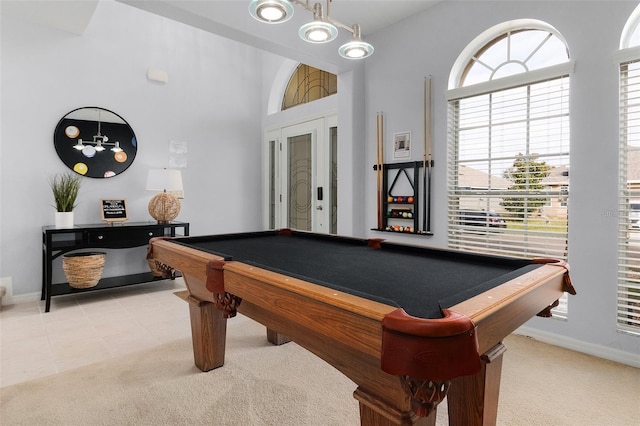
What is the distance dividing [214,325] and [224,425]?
0.65 meters

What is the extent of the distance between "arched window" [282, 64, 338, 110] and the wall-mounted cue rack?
146 cm

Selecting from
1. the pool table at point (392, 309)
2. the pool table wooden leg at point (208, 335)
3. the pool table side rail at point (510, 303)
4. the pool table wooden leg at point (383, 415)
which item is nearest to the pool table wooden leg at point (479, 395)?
the pool table at point (392, 309)

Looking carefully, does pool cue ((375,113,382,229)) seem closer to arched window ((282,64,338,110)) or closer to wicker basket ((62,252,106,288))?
arched window ((282,64,338,110))

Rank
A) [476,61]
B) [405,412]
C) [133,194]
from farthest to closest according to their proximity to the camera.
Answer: [133,194]
[476,61]
[405,412]

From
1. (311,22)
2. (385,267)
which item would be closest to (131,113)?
(311,22)

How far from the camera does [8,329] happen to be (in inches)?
117

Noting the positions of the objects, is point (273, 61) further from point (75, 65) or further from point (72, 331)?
point (72, 331)

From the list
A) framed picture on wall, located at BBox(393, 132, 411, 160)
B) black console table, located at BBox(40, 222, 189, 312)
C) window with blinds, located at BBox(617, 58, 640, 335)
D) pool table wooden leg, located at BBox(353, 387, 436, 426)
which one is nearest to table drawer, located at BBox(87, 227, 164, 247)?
black console table, located at BBox(40, 222, 189, 312)

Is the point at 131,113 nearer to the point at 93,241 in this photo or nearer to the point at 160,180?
the point at 160,180

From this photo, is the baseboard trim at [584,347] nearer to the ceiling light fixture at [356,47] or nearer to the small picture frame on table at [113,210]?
the ceiling light fixture at [356,47]

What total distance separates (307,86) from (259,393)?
4.01 metres

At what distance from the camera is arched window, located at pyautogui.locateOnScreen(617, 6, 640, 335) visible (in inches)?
92.1

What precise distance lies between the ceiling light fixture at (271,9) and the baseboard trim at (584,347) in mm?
2847

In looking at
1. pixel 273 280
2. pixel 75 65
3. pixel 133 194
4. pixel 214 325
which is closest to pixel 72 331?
pixel 214 325
